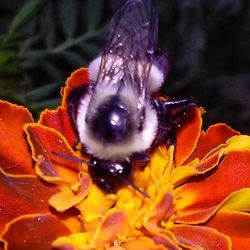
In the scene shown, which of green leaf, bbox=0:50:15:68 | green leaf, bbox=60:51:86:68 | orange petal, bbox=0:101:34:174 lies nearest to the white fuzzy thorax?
orange petal, bbox=0:101:34:174

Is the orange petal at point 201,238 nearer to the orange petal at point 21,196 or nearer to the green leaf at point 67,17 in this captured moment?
the orange petal at point 21,196

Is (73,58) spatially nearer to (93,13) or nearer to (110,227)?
(93,13)

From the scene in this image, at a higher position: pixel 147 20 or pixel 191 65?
pixel 191 65

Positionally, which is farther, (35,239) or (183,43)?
(183,43)

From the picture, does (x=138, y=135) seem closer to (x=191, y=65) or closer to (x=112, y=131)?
(x=112, y=131)

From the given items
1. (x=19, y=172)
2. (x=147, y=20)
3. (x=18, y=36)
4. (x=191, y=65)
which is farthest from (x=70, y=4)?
(x=191, y=65)

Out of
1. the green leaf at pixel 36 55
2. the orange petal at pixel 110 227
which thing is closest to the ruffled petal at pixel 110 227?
the orange petal at pixel 110 227

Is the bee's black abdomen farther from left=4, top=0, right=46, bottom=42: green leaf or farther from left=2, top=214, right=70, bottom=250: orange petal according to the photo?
left=4, top=0, right=46, bottom=42: green leaf
